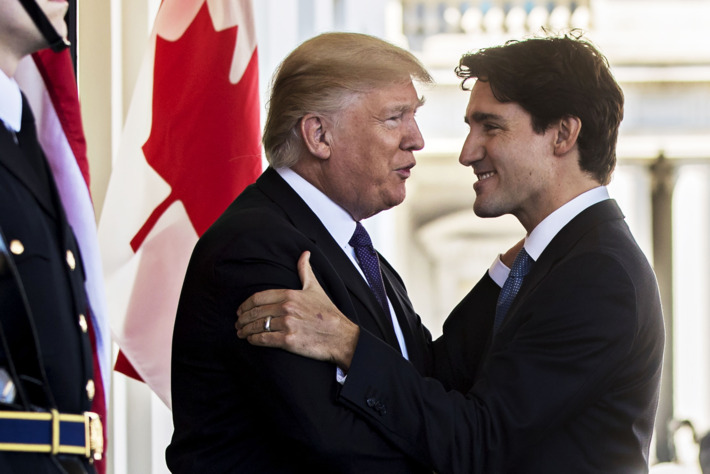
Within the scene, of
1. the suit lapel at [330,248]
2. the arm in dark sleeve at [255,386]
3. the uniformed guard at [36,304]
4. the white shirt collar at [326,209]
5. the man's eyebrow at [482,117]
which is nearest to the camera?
the uniformed guard at [36,304]

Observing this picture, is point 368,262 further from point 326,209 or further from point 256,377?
point 256,377

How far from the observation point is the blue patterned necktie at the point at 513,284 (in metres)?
1.87

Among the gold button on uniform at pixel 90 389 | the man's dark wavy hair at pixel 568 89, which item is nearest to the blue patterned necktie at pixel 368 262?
the man's dark wavy hair at pixel 568 89

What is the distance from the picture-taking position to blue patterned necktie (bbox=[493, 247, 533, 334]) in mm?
1865

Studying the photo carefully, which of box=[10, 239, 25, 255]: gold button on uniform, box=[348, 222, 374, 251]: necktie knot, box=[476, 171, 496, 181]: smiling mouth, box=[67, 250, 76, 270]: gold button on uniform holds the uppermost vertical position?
box=[476, 171, 496, 181]: smiling mouth

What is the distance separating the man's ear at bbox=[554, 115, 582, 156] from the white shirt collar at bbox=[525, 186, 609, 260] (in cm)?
9

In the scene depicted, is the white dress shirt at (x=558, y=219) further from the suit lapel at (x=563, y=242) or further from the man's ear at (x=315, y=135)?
the man's ear at (x=315, y=135)

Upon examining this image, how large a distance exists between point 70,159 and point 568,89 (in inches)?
34.8

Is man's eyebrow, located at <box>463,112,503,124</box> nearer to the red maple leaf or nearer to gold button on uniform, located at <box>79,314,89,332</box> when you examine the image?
the red maple leaf

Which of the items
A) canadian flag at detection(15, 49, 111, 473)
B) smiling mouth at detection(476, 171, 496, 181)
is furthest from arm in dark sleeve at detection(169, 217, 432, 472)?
smiling mouth at detection(476, 171, 496, 181)

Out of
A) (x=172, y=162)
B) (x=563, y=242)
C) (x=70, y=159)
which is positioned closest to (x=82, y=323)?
(x=70, y=159)

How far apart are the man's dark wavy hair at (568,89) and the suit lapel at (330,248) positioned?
1.45 ft

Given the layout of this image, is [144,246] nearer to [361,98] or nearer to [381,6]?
[361,98]

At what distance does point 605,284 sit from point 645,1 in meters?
8.50
